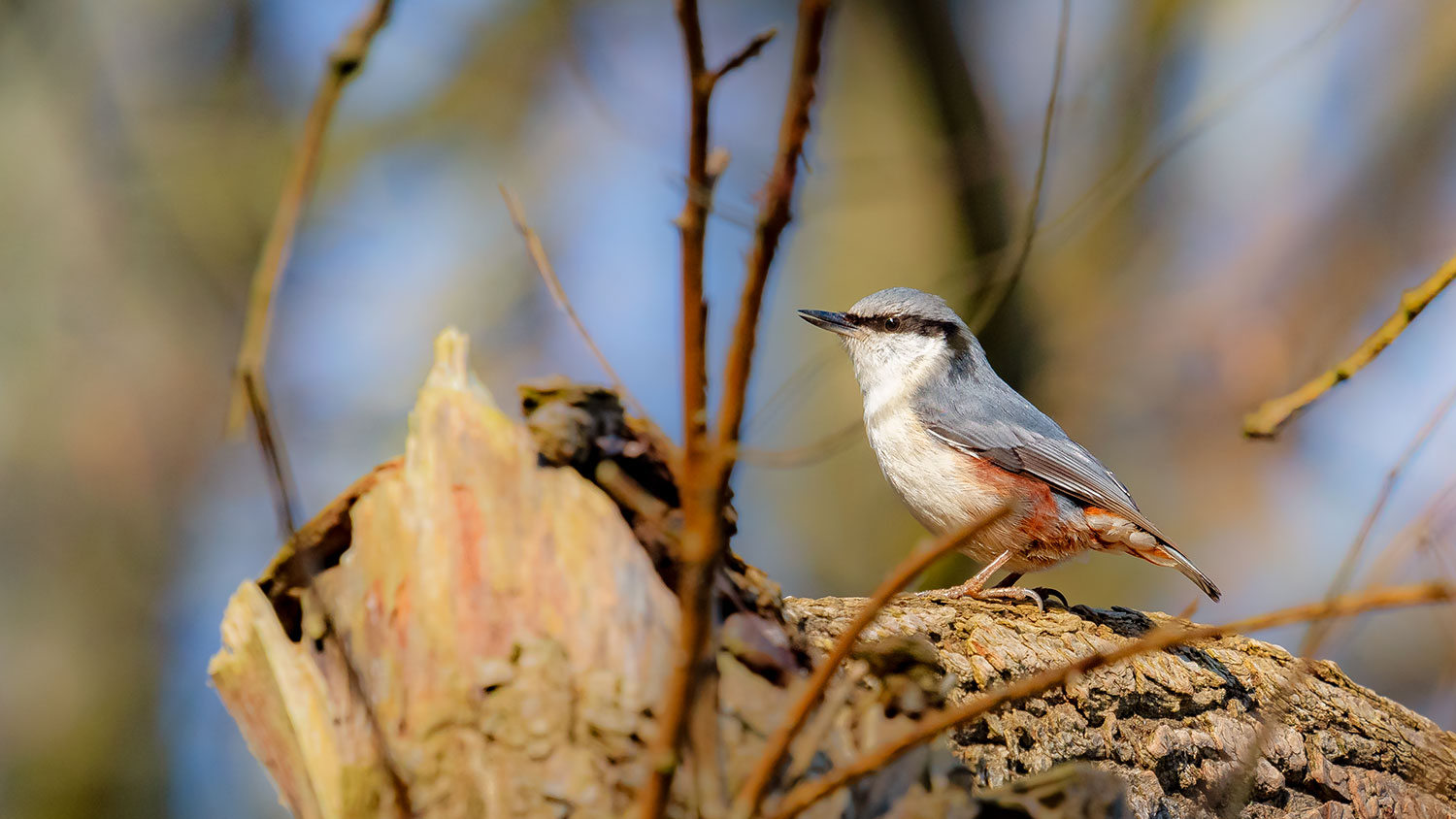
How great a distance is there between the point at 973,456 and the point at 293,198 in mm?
3184

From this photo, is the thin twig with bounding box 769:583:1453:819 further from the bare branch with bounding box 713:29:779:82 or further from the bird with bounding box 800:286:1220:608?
the bird with bounding box 800:286:1220:608

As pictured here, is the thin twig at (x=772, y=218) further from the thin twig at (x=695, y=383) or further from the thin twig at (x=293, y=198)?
the thin twig at (x=293, y=198)

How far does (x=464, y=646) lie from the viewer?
4.87 feet

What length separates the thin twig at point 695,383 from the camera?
89 centimetres

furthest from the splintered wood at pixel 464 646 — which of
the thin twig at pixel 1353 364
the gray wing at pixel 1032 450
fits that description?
the gray wing at pixel 1032 450

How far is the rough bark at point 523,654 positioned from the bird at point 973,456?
5.93 feet

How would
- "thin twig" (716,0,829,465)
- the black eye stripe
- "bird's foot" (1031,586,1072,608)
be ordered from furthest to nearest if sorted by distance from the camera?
the black eye stripe → "bird's foot" (1031,586,1072,608) → "thin twig" (716,0,829,465)

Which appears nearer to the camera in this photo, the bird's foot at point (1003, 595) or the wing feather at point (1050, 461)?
the bird's foot at point (1003, 595)

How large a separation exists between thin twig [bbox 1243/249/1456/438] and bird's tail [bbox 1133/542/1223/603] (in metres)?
1.73

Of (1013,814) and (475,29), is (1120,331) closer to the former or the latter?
(475,29)

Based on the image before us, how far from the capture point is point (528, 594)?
59.2 inches

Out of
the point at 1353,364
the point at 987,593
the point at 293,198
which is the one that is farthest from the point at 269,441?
the point at 987,593

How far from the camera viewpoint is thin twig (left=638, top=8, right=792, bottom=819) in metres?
0.89

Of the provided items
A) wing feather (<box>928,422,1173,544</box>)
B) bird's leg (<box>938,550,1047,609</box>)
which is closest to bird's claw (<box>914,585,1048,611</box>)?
bird's leg (<box>938,550,1047,609</box>)
